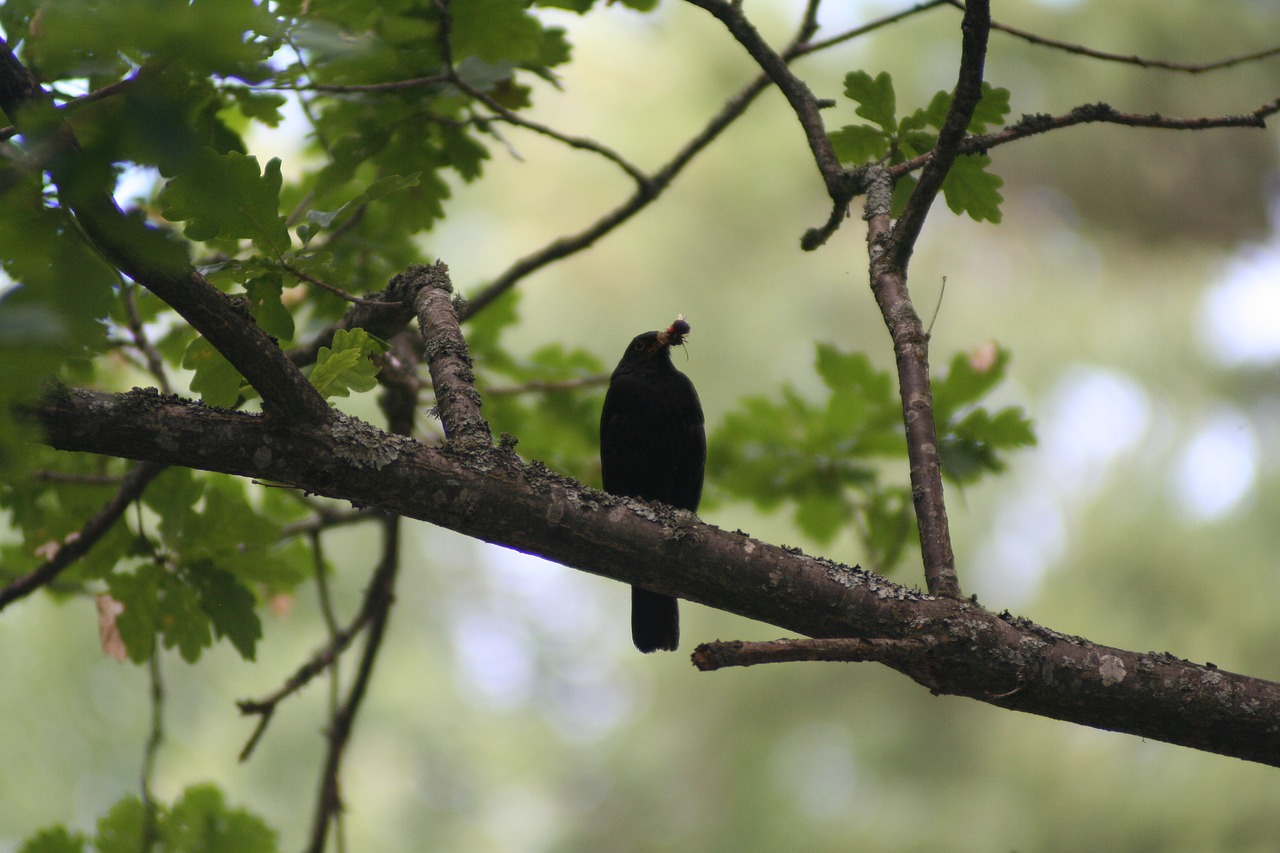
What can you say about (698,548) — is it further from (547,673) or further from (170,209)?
(547,673)

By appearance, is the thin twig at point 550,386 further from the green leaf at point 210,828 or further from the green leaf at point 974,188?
the green leaf at point 974,188

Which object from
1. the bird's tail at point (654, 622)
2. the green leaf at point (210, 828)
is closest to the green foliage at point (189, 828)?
the green leaf at point (210, 828)

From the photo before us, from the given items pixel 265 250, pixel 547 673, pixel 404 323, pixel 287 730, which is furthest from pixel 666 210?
pixel 265 250

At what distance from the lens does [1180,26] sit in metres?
8.18

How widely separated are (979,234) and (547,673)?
588cm

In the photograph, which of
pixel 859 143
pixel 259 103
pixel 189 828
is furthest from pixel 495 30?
pixel 189 828

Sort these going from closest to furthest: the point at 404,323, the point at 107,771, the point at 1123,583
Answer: the point at 404,323, the point at 1123,583, the point at 107,771

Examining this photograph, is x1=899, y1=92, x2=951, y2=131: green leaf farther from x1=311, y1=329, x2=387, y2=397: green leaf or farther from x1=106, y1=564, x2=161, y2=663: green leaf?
x1=106, y1=564, x2=161, y2=663: green leaf

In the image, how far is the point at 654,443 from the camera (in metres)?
4.09

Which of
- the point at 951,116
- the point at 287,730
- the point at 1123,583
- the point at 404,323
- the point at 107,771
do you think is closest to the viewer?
the point at 951,116

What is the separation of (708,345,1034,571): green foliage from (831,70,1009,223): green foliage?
1.01 m

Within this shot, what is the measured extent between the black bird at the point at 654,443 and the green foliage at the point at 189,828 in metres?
1.64

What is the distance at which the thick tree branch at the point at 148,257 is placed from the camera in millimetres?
1124

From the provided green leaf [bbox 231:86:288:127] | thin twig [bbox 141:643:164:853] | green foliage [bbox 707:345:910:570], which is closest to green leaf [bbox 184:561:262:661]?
thin twig [bbox 141:643:164:853]
